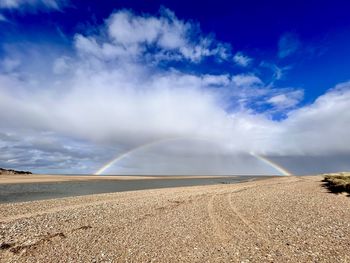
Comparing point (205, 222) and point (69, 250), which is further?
point (205, 222)

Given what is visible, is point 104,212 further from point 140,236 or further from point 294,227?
point 294,227

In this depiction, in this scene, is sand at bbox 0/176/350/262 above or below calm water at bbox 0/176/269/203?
below

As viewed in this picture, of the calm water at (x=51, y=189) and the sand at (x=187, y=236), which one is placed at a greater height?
the calm water at (x=51, y=189)

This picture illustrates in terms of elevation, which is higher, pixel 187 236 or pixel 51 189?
pixel 51 189

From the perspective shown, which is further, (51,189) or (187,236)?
(51,189)

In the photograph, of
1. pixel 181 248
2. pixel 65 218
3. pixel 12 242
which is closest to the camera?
pixel 181 248

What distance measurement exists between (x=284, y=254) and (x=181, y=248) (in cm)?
470

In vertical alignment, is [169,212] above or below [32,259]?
above

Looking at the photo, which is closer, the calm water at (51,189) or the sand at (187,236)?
the sand at (187,236)

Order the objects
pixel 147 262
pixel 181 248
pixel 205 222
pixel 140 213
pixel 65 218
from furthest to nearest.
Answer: pixel 140 213 → pixel 65 218 → pixel 205 222 → pixel 181 248 → pixel 147 262

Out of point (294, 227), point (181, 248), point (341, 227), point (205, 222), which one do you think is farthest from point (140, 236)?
point (341, 227)

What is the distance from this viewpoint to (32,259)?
12477 millimetres

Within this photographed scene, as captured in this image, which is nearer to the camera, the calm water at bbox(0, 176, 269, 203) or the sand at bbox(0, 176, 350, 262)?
the sand at bbox(0, 176, 350, 262)

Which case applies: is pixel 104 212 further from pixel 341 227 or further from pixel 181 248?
pixel 341 227
